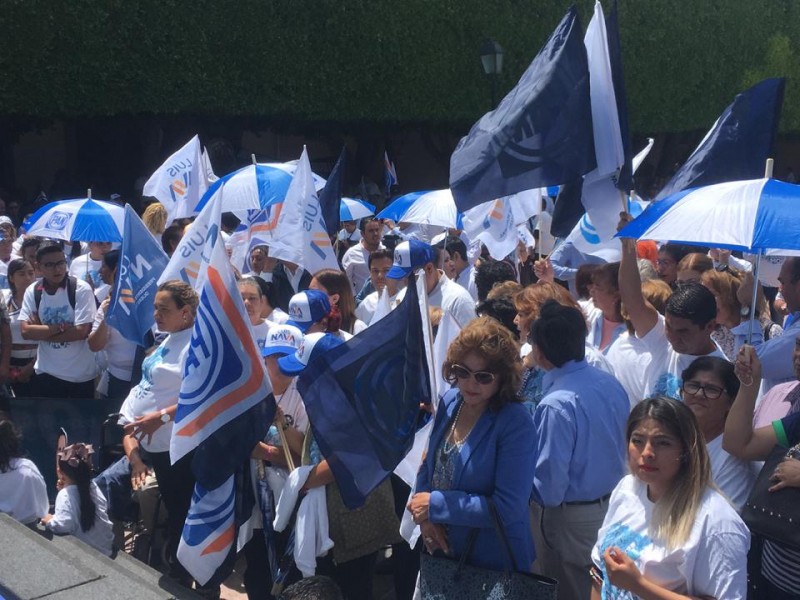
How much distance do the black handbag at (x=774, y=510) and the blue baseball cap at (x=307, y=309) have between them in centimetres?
244

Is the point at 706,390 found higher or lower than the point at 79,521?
higher

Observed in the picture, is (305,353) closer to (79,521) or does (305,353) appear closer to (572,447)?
(572,447)

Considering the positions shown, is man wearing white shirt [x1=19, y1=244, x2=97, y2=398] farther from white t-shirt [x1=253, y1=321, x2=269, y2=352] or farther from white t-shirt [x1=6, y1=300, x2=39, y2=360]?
white t-shirt [x1=253, y1=321, x2=269, y2=352]

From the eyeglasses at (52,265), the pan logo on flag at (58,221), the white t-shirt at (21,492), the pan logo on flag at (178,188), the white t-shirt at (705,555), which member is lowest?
the white t-shirt at (21,492)

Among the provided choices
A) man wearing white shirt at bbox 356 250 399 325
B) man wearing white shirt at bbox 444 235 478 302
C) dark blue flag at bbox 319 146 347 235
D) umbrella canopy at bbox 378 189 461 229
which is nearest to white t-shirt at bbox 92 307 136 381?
man wearing white shirt at bbox 356 250 399 325

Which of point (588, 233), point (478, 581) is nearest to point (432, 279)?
point (588, 233)

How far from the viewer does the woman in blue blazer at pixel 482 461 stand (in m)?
3.41

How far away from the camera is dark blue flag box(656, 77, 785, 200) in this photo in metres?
5.32

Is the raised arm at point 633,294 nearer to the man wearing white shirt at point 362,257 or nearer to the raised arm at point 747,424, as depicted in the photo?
the raised arm at point 747,424

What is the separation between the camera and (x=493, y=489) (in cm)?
344

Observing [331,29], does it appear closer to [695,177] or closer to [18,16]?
[18,16]

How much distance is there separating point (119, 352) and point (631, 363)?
3890 millimetres

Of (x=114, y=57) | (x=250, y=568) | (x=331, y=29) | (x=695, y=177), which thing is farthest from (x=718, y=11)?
(x=250, y=568)

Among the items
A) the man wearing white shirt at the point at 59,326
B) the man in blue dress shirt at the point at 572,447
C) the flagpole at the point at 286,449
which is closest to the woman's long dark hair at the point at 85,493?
the flagpole at the point at 286,449
